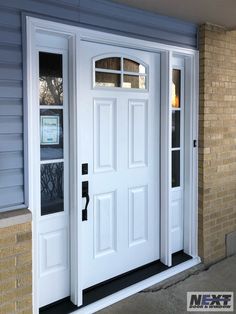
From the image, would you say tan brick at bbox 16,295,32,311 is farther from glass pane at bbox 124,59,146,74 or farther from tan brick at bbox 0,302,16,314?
glass pane at bbox 124,59,146,74

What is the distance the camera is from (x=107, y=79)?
117 inches

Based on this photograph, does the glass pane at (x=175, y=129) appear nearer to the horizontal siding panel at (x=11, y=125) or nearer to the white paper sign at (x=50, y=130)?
the white paper sign at (x=50, y=130)

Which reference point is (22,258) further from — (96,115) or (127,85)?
(127,85)

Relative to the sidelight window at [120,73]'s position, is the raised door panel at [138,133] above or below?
below

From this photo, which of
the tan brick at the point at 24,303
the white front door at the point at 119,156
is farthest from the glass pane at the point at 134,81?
the tan brick at the point at 24,303

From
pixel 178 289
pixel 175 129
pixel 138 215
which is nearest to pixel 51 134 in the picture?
pixel 138 215

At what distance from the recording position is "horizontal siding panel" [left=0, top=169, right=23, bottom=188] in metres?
2.30

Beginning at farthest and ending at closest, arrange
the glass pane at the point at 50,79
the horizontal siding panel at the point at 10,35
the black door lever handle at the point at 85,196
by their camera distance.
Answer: the black door lever handle at the point at 85,196, the glass pane at the point at 50,79, the horizontal siding panel at the point at 10,35

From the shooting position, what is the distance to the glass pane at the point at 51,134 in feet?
8.61

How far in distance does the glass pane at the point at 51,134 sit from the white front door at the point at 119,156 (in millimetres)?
172

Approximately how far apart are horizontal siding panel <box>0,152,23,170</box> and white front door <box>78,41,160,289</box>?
55 centimetres

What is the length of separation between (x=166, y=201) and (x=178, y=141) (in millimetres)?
636

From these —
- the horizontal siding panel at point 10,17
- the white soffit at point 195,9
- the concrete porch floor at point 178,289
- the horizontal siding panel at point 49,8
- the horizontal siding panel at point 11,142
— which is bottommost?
the concrete porch floor at point 178,289

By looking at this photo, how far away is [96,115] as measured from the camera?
9.52ft
